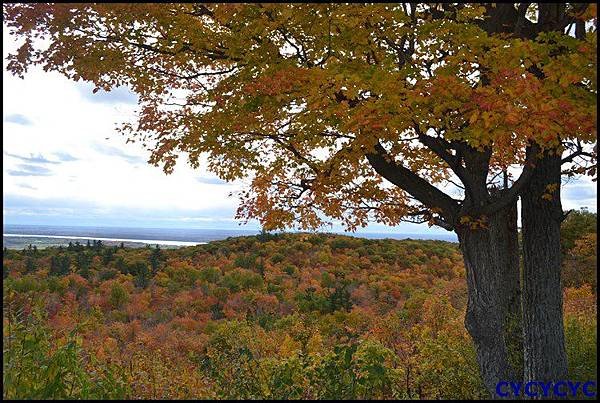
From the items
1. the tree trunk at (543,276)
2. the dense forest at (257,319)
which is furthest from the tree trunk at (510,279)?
the dense forest at (257,319)

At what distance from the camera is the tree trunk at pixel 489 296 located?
7.37 meters

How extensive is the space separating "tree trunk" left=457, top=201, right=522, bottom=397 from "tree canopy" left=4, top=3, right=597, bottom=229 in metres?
0.39

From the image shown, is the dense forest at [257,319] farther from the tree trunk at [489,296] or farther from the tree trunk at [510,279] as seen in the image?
the tree trunk at [510,279]

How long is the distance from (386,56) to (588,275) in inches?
718

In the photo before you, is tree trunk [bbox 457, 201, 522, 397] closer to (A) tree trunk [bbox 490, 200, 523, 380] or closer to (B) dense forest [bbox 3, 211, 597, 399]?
(A) tree trunk [bbox 490, 200, 523, 380]

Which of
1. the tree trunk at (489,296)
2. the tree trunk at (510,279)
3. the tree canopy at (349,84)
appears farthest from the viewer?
the tree trunk at (510,279)

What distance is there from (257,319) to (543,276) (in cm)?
1275

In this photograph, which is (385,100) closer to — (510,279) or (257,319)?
(510,279)

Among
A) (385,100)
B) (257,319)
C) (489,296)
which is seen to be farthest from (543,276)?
(257,319)

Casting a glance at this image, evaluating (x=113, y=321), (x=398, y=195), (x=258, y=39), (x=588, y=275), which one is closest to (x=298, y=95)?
(x=258, y=39)

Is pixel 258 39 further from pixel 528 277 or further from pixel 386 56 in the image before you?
pixel 528 277

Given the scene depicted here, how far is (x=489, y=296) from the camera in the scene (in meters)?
7.42

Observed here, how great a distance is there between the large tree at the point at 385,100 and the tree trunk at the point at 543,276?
0.06 feet

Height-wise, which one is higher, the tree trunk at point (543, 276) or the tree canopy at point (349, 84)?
the tree canopy at point (349, 84)
